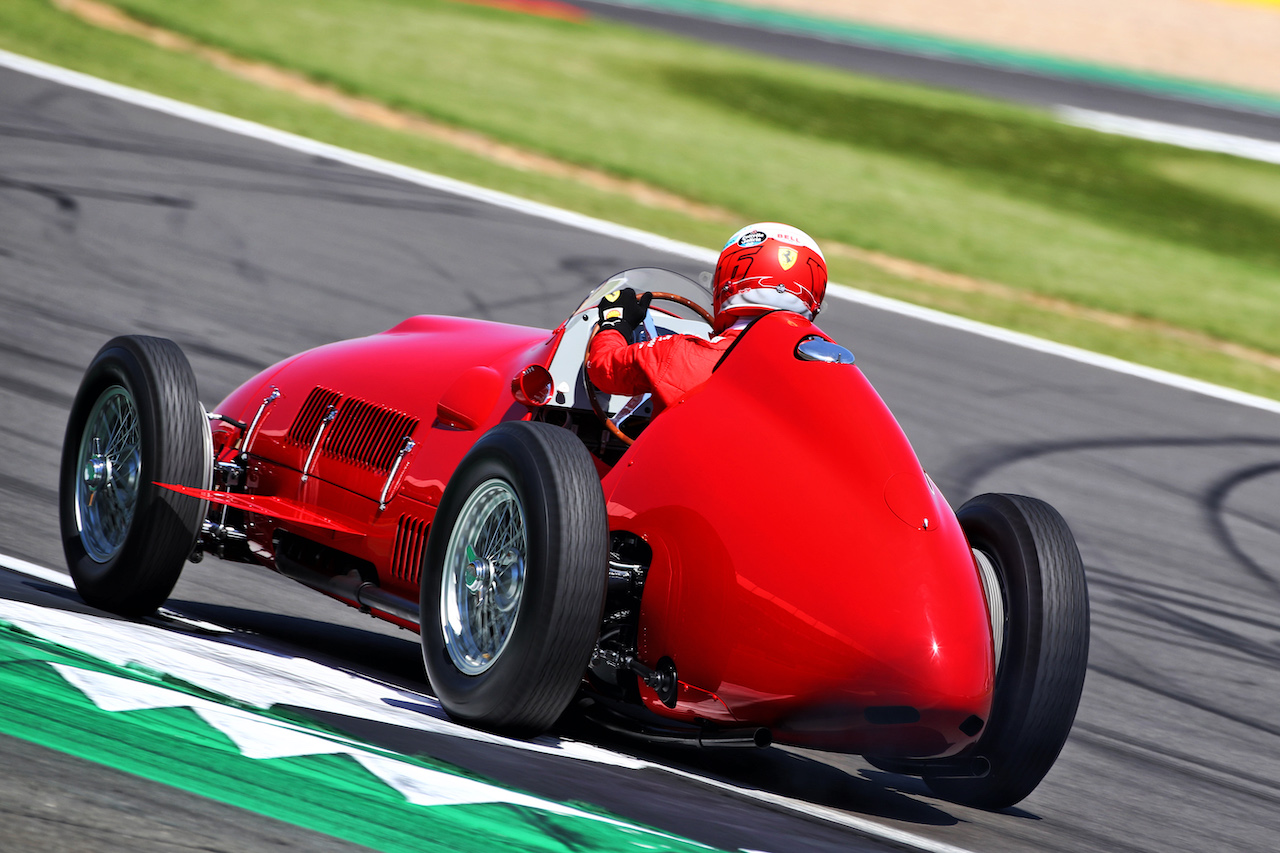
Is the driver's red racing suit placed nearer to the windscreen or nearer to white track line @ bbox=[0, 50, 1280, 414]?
the windscreen

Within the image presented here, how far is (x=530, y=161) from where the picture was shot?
1753cm

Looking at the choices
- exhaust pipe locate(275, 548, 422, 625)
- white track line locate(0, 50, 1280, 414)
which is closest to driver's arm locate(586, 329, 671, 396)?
exhaust pipe locate(275, 548, 422, 625)

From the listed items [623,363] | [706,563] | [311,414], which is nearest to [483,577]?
[706,563]

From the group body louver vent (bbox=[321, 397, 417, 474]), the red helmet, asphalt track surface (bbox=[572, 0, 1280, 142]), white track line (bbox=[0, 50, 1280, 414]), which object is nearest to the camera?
the red helmet

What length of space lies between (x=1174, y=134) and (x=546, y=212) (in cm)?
1508

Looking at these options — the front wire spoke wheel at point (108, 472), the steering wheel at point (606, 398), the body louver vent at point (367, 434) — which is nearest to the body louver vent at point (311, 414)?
the body louver vent at point (367, 434)

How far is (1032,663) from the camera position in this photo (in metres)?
4.46

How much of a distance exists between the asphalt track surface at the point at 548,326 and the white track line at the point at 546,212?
29 cm

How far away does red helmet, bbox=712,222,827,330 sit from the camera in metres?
4.91

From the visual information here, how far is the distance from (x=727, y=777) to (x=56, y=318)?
6.58 meters

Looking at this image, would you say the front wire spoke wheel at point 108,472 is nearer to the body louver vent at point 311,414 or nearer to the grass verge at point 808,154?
the body louver vent at point 311,414

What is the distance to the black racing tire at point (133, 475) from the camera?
5.42 metres

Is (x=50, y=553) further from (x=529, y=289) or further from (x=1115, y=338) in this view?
(x=1115, y=338)

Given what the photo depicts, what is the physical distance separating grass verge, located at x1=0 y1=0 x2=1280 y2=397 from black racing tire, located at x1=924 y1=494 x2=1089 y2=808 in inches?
380
